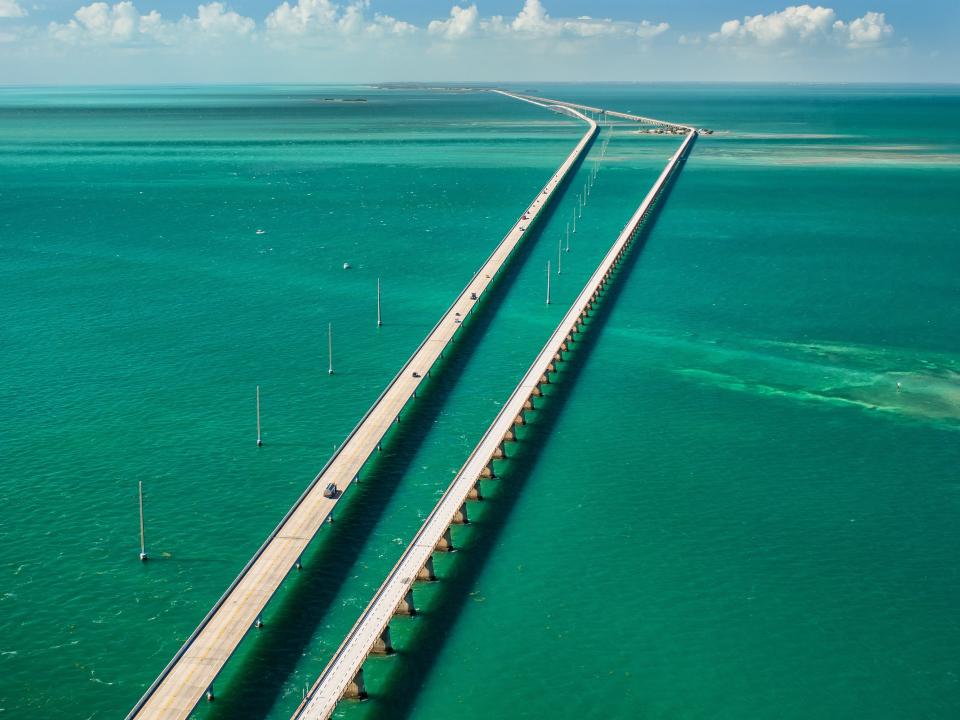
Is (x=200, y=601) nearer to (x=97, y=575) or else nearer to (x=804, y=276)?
(x=97, y=575)

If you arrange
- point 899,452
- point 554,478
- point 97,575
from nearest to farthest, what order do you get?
point 97,575 < point 554,478 < point 899,452

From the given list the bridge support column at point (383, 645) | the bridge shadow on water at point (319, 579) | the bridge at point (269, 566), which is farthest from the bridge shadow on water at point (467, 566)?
the bridge at point (269, 566)

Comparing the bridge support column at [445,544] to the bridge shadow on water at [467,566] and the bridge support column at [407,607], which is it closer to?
the bridge shadow on water at [467,566]

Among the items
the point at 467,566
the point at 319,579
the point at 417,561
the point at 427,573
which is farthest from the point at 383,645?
the point at 467,566

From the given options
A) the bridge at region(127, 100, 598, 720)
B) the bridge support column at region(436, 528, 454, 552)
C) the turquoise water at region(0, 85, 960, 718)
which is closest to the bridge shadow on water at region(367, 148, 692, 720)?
the turquoise water at region(0, 85, 960, 718)

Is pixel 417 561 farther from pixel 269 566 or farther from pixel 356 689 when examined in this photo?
pixel 356 689

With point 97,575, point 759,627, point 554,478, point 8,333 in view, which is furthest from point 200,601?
point 8,333

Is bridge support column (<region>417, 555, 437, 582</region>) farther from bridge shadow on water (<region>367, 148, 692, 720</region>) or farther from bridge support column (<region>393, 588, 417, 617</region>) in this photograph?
bridge support column (<region>393, 588, 417, 617</region>)
